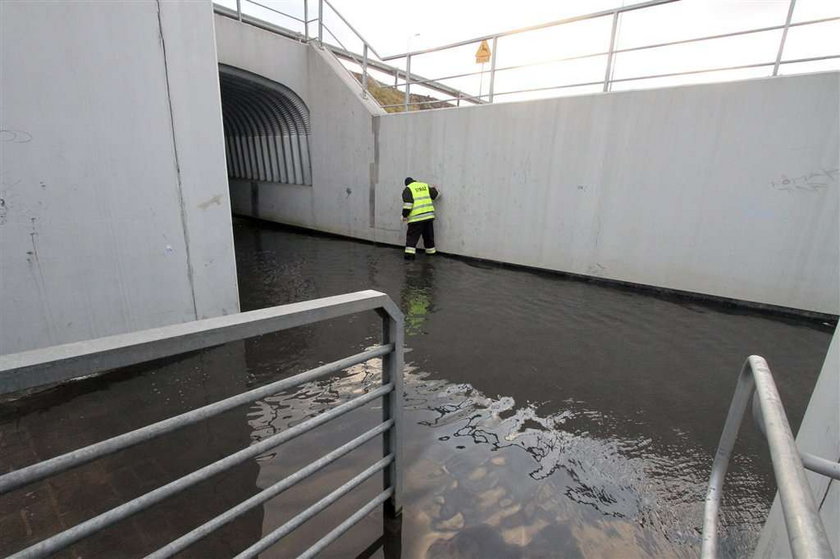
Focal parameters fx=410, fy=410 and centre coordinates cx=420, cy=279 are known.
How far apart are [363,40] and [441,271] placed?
5.76m

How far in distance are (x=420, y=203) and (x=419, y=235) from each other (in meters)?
0.65

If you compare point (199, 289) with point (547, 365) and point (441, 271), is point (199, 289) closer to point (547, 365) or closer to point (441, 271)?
point (547, 365)

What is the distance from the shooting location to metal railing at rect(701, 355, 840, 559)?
24.5 inches

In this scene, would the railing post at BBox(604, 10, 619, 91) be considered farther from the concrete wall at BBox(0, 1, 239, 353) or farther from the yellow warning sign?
the concrete wall at BBox(0, 1, 239, 353)

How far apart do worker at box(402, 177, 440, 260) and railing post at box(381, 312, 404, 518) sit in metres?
6.22

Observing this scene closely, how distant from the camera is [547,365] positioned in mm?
3760

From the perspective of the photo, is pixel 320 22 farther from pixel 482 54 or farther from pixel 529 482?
pixel 529 482

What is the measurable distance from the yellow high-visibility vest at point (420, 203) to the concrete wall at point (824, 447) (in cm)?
688

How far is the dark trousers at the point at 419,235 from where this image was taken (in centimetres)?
807

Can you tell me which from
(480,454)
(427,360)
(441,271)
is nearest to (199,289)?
(427,360)

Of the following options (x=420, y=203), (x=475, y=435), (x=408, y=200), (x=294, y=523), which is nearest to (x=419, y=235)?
(x=420, y=203)

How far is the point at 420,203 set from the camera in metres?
7.91

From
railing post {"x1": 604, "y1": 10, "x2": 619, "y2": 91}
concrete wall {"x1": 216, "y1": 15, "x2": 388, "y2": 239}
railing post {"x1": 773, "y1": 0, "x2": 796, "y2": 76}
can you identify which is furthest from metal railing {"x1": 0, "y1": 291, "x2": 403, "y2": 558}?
concrete wall {"x1": 216, "y1": 15, "x2": 388, "y2": 239}

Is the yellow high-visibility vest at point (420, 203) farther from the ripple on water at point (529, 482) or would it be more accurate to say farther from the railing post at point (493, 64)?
the ripple on water at point (529, 482)
